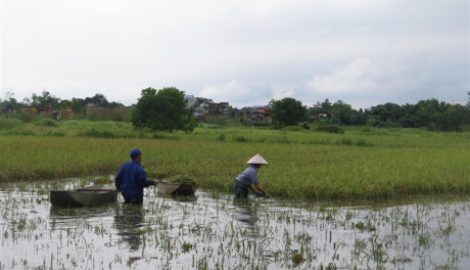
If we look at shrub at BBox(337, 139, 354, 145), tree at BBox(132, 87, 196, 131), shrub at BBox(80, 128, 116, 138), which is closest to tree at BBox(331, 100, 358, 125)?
tree at BBox(132, 87, 196, 131)

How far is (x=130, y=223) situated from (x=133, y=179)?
53.0 inches

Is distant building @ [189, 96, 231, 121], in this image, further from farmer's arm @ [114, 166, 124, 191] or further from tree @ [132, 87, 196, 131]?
farmer's arm @ [114, 166, 124, 191]

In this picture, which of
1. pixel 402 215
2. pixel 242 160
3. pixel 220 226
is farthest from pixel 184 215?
pixel 242 160

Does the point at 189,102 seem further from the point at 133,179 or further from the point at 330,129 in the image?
the point at 133,179

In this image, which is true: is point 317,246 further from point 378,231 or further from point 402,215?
point 402,215

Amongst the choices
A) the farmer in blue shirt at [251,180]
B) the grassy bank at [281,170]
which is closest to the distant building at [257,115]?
the grassy bank at [281,170]

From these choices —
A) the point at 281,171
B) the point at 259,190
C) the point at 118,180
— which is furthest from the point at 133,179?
the point at 281,171

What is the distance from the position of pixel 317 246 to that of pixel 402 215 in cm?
262

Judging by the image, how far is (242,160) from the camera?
16.0 meters

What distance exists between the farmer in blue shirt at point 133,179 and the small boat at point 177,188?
1.16 meters

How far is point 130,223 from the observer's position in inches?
281

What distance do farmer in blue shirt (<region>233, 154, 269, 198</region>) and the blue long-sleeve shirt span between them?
1.70 metres

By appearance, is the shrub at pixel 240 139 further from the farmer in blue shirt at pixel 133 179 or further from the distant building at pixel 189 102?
the farmer in blue shirt at pixel 133 179

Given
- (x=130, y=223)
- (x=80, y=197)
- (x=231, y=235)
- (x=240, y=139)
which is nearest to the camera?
(x=231, y=235)
